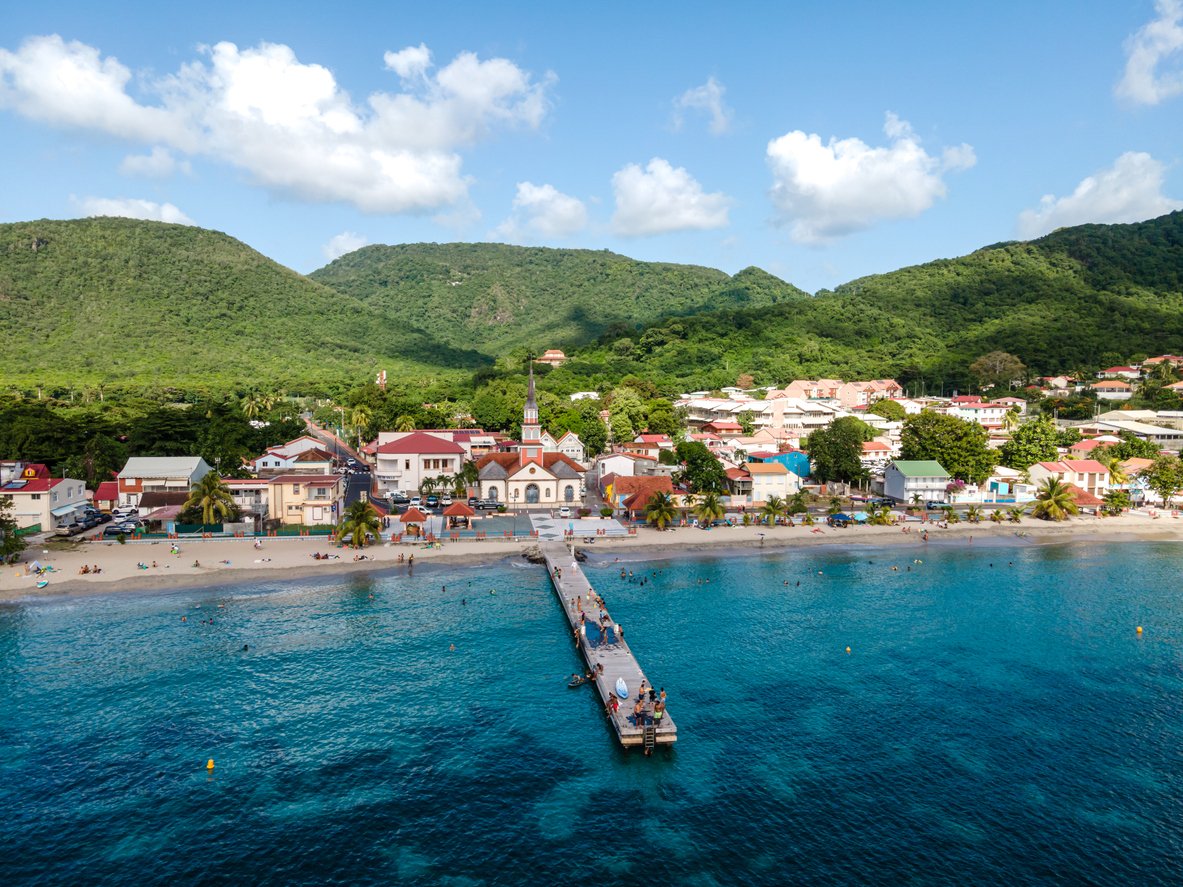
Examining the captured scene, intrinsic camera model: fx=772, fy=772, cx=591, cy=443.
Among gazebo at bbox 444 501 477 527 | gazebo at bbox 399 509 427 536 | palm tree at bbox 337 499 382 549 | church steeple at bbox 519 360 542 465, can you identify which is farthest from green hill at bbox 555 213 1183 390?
palm tree at bbox 337 499 382 549

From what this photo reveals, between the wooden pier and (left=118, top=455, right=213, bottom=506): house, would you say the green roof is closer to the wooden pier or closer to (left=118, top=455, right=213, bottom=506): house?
the wooden pier

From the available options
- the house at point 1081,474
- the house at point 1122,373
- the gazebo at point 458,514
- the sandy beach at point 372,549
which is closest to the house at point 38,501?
the sandy beach at point 372,549

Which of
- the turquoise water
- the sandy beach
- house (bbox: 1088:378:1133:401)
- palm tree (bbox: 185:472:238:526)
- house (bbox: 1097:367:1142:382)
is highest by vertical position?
house (bbox: 1097:367:1142:382)

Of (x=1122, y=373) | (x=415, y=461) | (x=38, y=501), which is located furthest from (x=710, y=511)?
(x=1122, y=373)

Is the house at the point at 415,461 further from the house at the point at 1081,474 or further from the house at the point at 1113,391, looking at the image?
the house at the point at 1113,391

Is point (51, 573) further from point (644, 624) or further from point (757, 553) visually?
point (757, 553)

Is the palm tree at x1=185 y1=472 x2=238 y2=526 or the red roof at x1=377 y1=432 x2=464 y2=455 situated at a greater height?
the red roof at x1=377 y1=432 x2=464 y2=455

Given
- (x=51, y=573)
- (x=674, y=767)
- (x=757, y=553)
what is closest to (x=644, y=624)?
(x=674, y=767)
